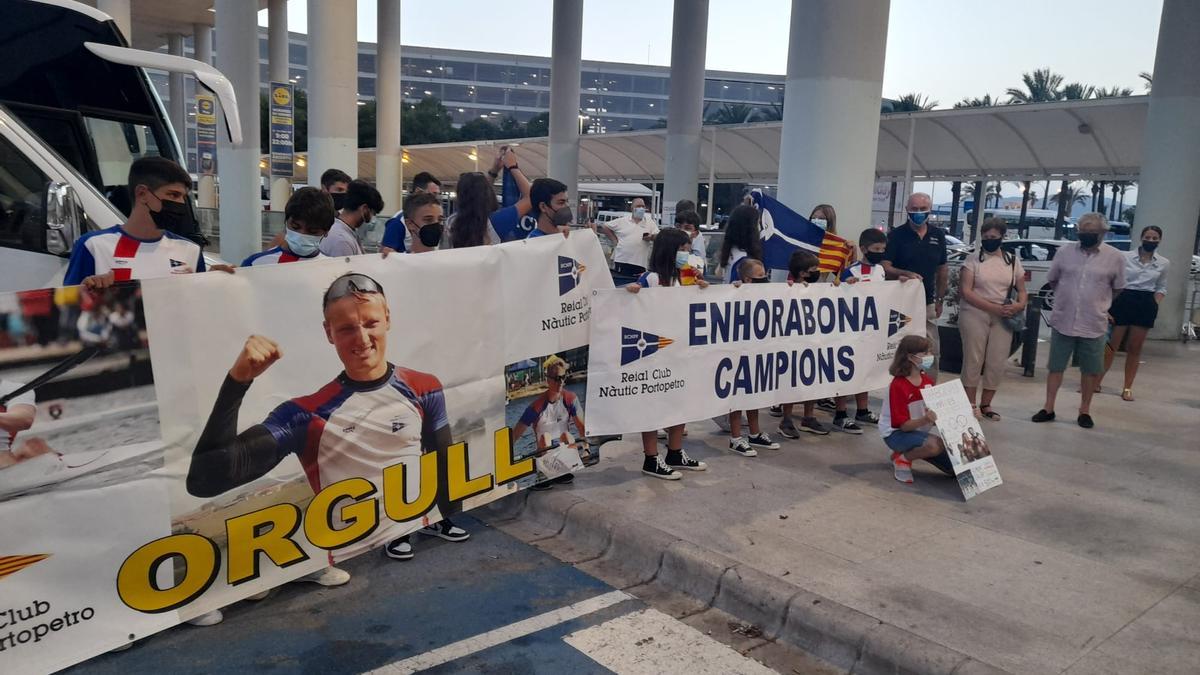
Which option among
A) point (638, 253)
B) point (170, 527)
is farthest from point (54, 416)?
point (638, 253)

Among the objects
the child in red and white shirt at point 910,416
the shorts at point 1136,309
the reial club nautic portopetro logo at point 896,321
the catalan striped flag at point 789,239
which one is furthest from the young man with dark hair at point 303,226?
the shorts at point 1136,309

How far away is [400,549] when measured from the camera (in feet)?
16.6

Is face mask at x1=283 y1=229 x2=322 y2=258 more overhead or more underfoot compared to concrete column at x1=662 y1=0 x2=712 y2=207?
more underfoot

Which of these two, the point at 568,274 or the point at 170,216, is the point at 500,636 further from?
the point at 170,216

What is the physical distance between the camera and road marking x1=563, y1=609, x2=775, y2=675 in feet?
13.0

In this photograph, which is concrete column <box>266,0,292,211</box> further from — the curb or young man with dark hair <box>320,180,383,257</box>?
the curb

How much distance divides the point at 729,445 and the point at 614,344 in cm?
184

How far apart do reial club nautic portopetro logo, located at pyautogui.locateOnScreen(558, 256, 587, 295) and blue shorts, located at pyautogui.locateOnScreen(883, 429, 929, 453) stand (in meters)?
2.60

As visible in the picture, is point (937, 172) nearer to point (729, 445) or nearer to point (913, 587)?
point (729, 445)

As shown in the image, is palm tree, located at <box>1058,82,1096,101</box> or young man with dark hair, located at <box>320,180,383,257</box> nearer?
young man with dark hair, located at <box>320,180,383,257</box>

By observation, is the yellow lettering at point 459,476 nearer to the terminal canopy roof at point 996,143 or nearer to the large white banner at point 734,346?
the large white banner at point 734,346

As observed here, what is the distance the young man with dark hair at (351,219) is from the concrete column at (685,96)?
825 inches

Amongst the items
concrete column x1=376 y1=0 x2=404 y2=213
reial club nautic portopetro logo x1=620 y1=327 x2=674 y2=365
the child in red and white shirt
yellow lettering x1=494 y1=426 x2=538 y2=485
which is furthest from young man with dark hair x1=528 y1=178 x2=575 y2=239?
concrete column x1=376 y1=0 x2=404 y2=213

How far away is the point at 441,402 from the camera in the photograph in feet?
16.0
